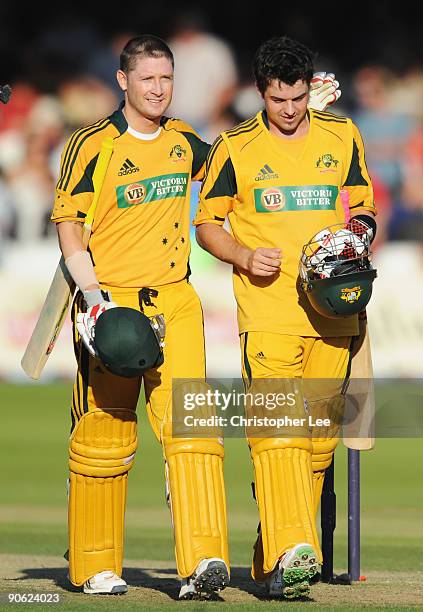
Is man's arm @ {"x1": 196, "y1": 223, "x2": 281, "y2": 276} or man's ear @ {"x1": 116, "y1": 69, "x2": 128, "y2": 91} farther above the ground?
man's ear @ {"x1": 116, "y1": 69, "x2": 128, "y2": 91}

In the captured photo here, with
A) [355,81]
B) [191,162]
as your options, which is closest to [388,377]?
[355,81]

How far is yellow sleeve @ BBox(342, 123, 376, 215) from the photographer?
550 centimetres

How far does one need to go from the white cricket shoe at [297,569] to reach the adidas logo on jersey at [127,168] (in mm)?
1629

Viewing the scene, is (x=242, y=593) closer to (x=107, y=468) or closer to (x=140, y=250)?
(x=107, y=468)

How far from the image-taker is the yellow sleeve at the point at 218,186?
5383 millimetres

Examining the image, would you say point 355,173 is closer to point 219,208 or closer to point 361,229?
point 361,229

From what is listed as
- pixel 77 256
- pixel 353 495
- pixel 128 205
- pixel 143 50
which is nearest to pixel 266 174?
pixel 128 205

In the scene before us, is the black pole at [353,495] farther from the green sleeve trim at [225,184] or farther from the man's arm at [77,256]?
the man's arm at [77,256]

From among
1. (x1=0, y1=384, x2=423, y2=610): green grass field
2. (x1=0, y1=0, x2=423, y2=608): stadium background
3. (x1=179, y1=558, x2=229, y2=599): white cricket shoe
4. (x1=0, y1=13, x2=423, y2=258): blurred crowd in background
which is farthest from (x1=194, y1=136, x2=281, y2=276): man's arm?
(x1=0, y1=13, x2=423, y2=258): blurred crowd in background

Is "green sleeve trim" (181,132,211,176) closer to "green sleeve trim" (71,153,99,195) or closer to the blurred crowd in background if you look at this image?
"green sleeve trim" (71,153,99,195)

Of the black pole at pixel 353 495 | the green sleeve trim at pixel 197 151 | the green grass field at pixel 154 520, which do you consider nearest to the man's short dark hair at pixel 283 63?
the green sleeve trim at pixel 197 151

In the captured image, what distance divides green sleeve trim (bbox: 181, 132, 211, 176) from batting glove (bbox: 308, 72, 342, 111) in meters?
0.50

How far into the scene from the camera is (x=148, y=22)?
18.1m

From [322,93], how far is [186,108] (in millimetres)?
11571
